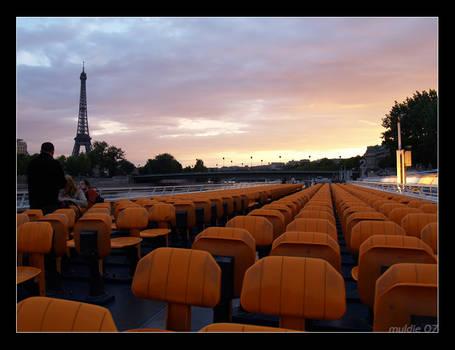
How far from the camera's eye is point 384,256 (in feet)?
9.91

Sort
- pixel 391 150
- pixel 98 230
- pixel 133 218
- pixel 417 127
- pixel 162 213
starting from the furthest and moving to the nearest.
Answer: pixel 391 150 → pixel 417 127 → pixel 162 213 → pixel 133 218 → pixel 98 230

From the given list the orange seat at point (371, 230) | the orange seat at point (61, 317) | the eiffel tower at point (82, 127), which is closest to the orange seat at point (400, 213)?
the orange seat at point (371, 230)

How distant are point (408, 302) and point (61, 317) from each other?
1.90 meters

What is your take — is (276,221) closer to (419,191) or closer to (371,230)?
(371,230)

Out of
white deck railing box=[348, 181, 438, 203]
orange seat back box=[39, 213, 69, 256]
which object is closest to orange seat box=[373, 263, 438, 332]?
orange seat back box=[39, 213, 69, 256]

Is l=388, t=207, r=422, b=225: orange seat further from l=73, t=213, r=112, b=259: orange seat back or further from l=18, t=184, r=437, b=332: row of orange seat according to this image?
l=73, t=213, r=112, b=259: orange seat back

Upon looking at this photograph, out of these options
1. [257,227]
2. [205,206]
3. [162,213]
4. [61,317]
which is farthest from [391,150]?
[61,317]

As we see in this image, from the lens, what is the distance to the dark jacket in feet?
18.5

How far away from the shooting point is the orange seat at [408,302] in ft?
6.54

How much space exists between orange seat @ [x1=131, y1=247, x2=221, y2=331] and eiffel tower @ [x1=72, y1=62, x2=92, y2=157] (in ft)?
361

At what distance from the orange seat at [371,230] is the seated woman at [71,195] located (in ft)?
17.9
